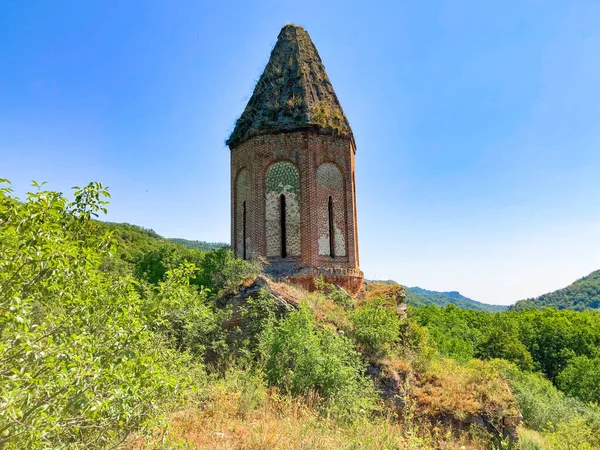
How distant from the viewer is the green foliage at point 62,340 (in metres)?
3.25

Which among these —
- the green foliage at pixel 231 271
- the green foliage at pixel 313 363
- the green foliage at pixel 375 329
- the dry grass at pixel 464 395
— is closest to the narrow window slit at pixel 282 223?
the green foliage at pixel 231 271

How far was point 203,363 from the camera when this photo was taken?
966cm

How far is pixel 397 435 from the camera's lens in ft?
23.2

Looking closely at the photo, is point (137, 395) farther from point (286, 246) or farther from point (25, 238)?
point (286, 246)

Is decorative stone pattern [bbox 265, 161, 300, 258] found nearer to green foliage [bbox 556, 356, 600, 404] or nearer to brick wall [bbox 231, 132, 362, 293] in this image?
brick wall [bbox 231, 132, 362, 293]

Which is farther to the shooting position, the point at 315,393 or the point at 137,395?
the point at 315,393

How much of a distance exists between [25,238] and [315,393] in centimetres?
573

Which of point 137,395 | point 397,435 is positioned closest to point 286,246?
point 397,435

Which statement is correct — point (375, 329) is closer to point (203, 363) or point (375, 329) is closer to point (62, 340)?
point (203, 363)

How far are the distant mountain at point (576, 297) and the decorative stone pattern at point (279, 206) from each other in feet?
431

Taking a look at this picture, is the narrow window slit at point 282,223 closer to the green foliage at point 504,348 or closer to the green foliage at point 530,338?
the green foliage at point 530,338

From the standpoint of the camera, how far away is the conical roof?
14648 mm

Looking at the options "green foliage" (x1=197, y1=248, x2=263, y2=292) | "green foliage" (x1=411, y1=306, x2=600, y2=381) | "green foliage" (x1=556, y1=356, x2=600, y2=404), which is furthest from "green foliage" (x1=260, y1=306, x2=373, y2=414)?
"green foliage" (x1=556, y1=356, x2=600, y2=404)

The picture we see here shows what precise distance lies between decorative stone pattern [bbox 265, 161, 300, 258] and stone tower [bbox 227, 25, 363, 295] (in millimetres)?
31
